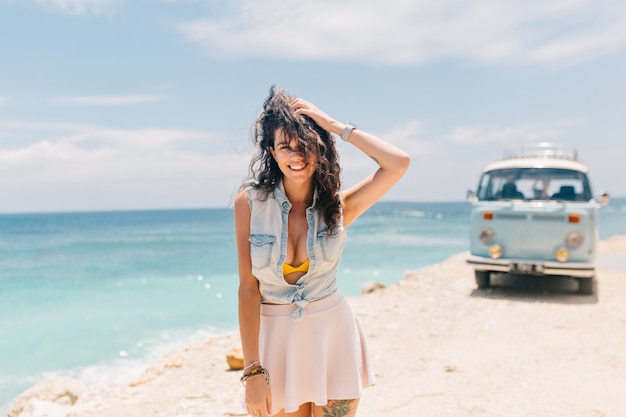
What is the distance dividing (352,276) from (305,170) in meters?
17.1

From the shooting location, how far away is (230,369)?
6348 millimetres

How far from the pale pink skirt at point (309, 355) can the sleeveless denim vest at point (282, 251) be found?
5cm

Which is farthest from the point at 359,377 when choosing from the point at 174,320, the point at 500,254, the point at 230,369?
the point at 174,320

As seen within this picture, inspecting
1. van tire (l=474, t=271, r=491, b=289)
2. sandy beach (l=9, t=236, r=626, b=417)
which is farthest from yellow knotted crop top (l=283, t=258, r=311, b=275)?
van tire (l=474, t=271, r=491, b=289)

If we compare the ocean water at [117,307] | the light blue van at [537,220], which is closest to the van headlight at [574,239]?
the light blue van at [537,220]

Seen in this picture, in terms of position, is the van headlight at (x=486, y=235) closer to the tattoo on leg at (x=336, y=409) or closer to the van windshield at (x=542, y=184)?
the van windshield at (x=542, y=184)

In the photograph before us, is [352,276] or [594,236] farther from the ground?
[594,236]

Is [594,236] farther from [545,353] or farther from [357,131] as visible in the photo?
[357,131]

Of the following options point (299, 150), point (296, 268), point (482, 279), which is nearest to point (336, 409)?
point (296, 268)

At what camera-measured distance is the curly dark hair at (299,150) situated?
2150mm

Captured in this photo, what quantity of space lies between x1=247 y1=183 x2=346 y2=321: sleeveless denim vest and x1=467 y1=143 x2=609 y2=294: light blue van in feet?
24.7

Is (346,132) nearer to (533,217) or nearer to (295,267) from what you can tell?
(295,267)

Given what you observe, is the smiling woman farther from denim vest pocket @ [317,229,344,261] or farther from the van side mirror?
the van side mirror

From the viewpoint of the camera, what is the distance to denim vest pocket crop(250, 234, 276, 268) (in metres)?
2.11
